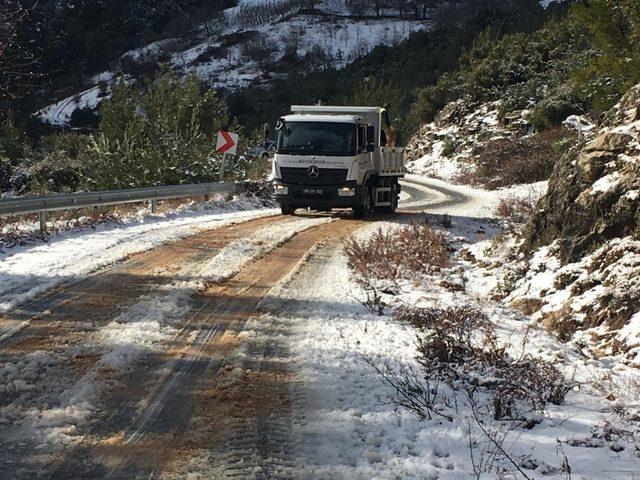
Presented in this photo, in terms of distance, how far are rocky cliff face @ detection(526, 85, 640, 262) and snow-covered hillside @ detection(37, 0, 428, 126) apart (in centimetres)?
10175

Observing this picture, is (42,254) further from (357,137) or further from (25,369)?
(357,137)

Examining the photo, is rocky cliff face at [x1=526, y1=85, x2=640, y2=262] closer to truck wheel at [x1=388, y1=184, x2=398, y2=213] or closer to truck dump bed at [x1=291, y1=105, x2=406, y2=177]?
truck dump bed at [x1=291, y1=105, x2=406, y2=177]

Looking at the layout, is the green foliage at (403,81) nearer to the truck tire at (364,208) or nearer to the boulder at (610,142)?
the truck tire at (364,208)

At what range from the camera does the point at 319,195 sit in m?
16.9

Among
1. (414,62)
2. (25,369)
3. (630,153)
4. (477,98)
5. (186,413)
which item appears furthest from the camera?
(414,62)

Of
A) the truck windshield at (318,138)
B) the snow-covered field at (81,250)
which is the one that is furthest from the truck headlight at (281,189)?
the snow-covered field at (81,250)

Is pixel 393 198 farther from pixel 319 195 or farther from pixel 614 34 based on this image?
pixel 614 34

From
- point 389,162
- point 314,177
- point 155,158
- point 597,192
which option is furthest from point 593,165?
point 155,158

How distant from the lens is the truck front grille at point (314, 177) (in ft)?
54.8

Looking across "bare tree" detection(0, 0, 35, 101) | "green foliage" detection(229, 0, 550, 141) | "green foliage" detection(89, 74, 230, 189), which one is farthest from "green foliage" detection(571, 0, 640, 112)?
"green foliage" detection(229, 0, 550, 141)

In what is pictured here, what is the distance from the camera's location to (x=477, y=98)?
49.3m

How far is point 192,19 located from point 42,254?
174978 mm

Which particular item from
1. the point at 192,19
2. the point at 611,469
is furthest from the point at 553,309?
the point at 192,19

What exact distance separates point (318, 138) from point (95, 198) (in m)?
6.00
